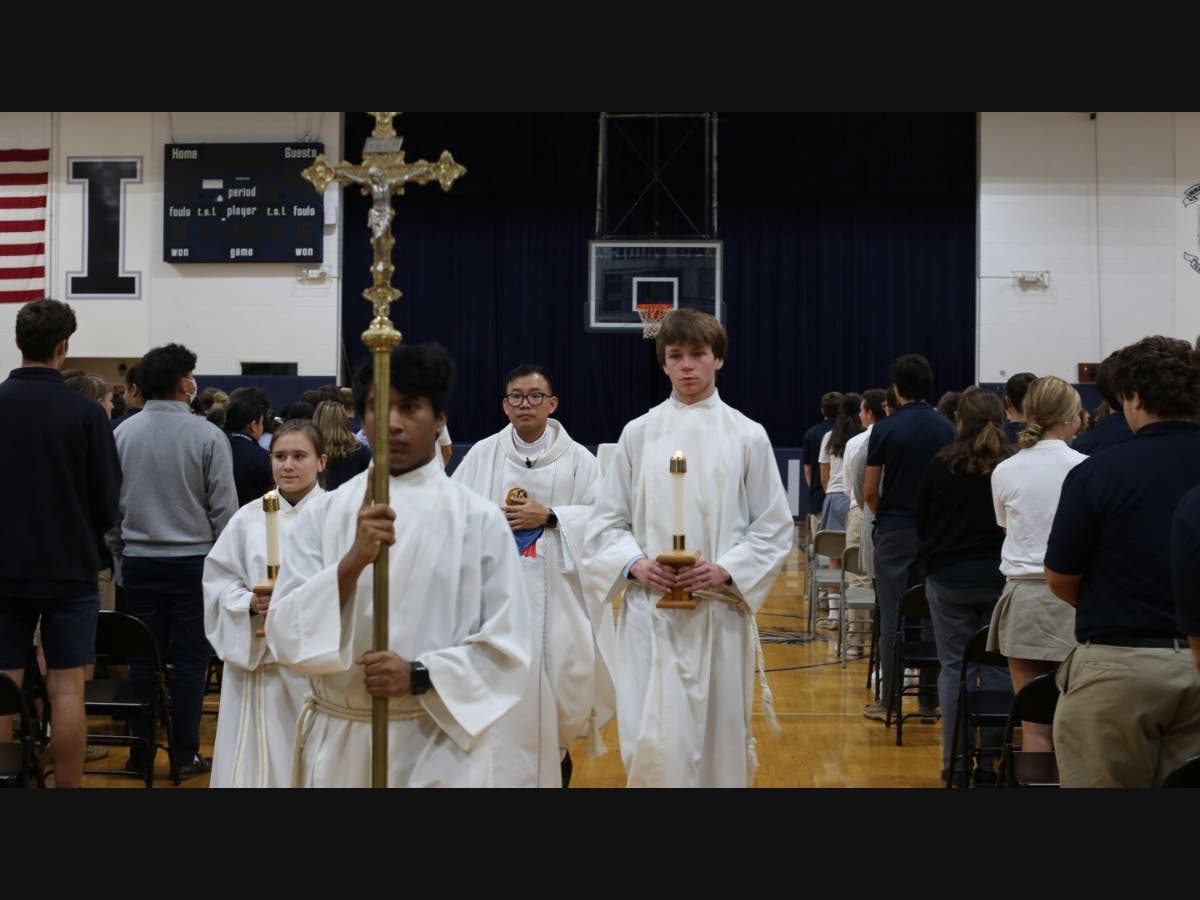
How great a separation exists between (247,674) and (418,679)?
1.91 metres

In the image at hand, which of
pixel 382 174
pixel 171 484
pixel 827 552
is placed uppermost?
pixel 382 174

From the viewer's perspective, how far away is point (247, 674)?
4422 millimetres

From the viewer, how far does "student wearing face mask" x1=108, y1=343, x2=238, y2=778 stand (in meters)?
6.11

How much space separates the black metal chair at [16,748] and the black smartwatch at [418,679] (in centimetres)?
206

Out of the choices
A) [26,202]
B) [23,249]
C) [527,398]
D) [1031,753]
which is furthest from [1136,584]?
[26,202]

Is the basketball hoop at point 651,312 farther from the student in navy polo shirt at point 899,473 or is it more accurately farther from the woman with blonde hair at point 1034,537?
the woman with blonde hair at point 1034,537

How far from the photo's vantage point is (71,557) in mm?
4754

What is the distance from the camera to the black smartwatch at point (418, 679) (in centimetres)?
273

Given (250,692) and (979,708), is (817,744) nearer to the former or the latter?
(979,708)

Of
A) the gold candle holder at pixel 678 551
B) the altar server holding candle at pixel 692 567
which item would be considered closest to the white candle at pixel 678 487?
the gold candle holder at pixel 678 551

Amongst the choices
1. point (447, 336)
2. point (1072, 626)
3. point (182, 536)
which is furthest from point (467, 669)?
point (447, 336)

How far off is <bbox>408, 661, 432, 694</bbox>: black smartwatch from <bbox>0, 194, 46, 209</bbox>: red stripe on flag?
58.4 feet

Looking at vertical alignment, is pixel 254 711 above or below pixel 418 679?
below

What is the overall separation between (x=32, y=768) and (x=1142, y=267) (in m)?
17.3
